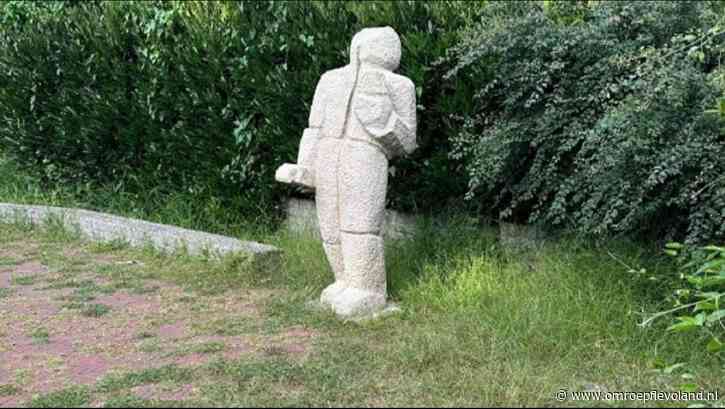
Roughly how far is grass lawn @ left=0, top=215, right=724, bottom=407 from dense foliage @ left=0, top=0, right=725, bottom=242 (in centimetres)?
43

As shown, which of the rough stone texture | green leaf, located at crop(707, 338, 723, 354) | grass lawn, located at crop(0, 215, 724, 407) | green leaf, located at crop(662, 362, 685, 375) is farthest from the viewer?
the rough stone texture

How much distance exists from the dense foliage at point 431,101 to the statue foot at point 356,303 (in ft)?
3.41

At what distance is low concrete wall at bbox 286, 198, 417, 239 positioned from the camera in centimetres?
664

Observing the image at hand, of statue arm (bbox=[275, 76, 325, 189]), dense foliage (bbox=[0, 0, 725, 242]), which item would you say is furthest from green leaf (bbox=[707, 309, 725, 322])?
statue arm (bbox=[275, 76, 325, 189])

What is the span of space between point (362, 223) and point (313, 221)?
2.26 m

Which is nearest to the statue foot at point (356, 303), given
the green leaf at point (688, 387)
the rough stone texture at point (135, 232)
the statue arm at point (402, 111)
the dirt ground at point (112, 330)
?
the dirt ground at point (112, 330)

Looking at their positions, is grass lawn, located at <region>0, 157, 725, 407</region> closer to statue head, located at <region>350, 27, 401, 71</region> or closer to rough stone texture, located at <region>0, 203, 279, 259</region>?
rough stone texture, located at <region>0, 203, 279, 259</region>

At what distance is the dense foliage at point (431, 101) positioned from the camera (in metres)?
4.97

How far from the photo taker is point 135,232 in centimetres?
716

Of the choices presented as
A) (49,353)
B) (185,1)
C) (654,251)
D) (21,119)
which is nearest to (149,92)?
(185,1)

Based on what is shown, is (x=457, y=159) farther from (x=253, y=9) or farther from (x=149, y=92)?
(x=149, y=92)

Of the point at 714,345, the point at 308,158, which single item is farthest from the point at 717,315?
the point at 308,158

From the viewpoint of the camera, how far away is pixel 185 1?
8031mm

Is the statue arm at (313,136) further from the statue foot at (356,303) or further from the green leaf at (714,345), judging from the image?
the green leaf at (714,345)
